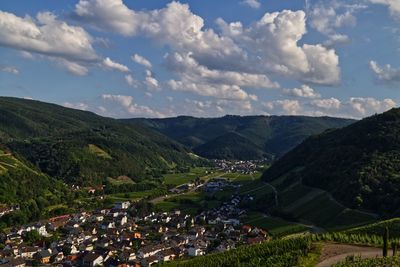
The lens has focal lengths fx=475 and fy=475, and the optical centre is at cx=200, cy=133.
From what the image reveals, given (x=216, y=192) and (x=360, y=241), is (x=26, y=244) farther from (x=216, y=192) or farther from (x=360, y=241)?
(x=216, y=192)

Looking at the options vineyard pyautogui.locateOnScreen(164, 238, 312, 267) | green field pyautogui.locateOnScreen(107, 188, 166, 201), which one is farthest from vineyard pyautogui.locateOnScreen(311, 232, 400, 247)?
green field pyautogui.locateOnScreen(107, 188, 166, 201)

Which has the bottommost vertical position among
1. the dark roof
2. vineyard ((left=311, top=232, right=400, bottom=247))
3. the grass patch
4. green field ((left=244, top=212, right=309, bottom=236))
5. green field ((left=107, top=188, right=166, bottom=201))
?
the dark roof

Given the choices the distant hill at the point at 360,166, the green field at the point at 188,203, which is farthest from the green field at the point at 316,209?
the green field at the point at 188,203

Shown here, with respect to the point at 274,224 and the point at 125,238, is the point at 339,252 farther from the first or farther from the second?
the point at 125,238

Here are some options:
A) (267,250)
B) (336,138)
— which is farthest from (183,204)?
(267,250)

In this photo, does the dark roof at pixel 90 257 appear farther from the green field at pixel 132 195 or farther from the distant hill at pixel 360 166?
the green field at pixel 132 195

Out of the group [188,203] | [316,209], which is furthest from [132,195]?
[316,209]

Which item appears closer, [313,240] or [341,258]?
[341,258]

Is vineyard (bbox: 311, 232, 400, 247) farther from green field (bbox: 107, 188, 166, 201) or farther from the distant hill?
green field (bbox: 107, 188, 166, 201)
